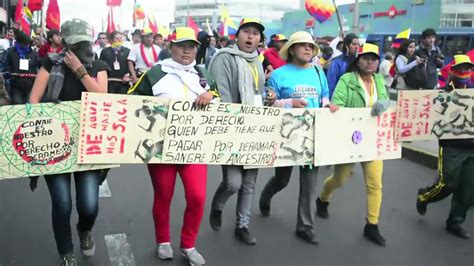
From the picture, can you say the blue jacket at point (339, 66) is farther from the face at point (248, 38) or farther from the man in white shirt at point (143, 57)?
the man in white shirt at point (143, 57)

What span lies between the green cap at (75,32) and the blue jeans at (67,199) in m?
0.88

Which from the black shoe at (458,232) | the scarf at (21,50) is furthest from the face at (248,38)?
the scarf at (21,50)

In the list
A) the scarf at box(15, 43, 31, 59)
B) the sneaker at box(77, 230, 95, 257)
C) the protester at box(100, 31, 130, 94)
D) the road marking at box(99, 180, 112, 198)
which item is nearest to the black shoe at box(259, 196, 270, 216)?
the road marking at box(99, 180, 112, 198)

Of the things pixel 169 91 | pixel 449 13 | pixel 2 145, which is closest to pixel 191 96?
pixel 169 91

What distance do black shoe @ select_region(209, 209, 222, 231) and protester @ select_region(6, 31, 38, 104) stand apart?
162 inches

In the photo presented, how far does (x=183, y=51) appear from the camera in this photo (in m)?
3.50

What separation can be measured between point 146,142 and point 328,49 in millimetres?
8350

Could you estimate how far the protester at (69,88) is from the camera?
322 centimetres

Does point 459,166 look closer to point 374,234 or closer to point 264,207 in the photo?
point 374,234

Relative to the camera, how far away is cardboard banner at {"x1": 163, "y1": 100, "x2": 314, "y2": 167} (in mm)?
3510

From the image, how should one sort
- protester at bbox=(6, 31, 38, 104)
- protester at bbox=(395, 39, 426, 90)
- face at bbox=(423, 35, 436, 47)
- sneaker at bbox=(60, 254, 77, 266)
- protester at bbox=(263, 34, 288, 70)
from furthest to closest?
protester at bbox=(263, 34, 288, 70)
protester at bbox=(395, 39, 426, 90)
protester at bbox=(6, 31, 38, 104)
face at bbox=(423, 35, 436, 47)
sneaker at bbox=(60, 254, 77, 266)

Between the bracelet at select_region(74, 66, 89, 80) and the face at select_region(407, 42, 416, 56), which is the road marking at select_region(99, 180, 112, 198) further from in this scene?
the face at select_region(407, 42, 416, 56)

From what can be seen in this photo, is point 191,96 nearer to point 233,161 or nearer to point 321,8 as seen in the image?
point 233,161

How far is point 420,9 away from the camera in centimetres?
3450
